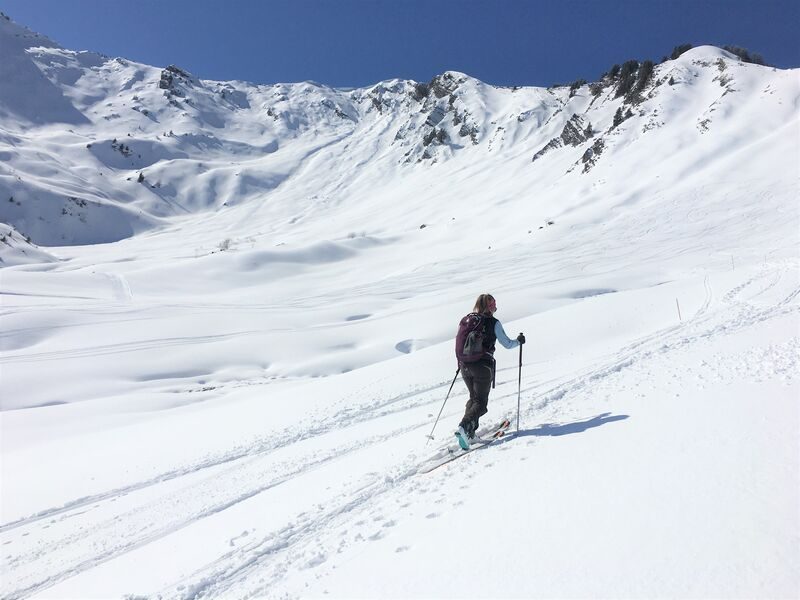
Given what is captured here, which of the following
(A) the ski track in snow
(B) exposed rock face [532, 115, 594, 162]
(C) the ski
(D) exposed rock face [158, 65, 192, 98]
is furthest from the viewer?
(D) exposed rock face [158, 65, 192, 98]

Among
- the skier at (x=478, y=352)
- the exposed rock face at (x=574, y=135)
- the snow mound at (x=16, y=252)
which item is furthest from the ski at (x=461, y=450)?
the exposed rock face at (x=574, y=135)

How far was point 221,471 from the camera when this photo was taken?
7.52m

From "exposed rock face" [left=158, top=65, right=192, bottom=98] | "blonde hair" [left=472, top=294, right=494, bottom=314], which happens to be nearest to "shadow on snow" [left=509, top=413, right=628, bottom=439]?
"blonde hair" [left=472, top=294, right=494, bottom=314]

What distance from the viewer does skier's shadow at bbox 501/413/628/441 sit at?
575 centimetres

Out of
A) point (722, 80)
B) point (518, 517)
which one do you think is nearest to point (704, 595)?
point (518, 517)

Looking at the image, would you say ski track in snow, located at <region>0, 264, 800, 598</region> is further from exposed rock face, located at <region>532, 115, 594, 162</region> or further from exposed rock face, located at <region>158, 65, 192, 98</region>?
exposed rock face, located at <region>158, 65, 192, 98</region>

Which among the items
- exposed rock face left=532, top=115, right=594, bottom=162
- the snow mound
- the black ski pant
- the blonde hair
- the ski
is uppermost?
exposed rock face left=532, top=115, right=594, bottom=162

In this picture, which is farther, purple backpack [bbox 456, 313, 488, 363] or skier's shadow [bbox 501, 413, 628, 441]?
purple backpack [bbox 456, 313, 488, 363]

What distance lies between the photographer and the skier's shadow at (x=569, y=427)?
5746mm

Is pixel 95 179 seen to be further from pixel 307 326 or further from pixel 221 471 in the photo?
pixel 221 471

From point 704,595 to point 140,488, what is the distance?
7577 mm

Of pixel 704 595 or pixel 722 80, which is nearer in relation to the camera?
pixel 704 595

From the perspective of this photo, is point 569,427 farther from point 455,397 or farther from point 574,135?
point 574,135

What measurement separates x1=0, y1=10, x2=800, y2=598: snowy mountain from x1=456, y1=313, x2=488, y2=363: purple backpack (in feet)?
3.77
